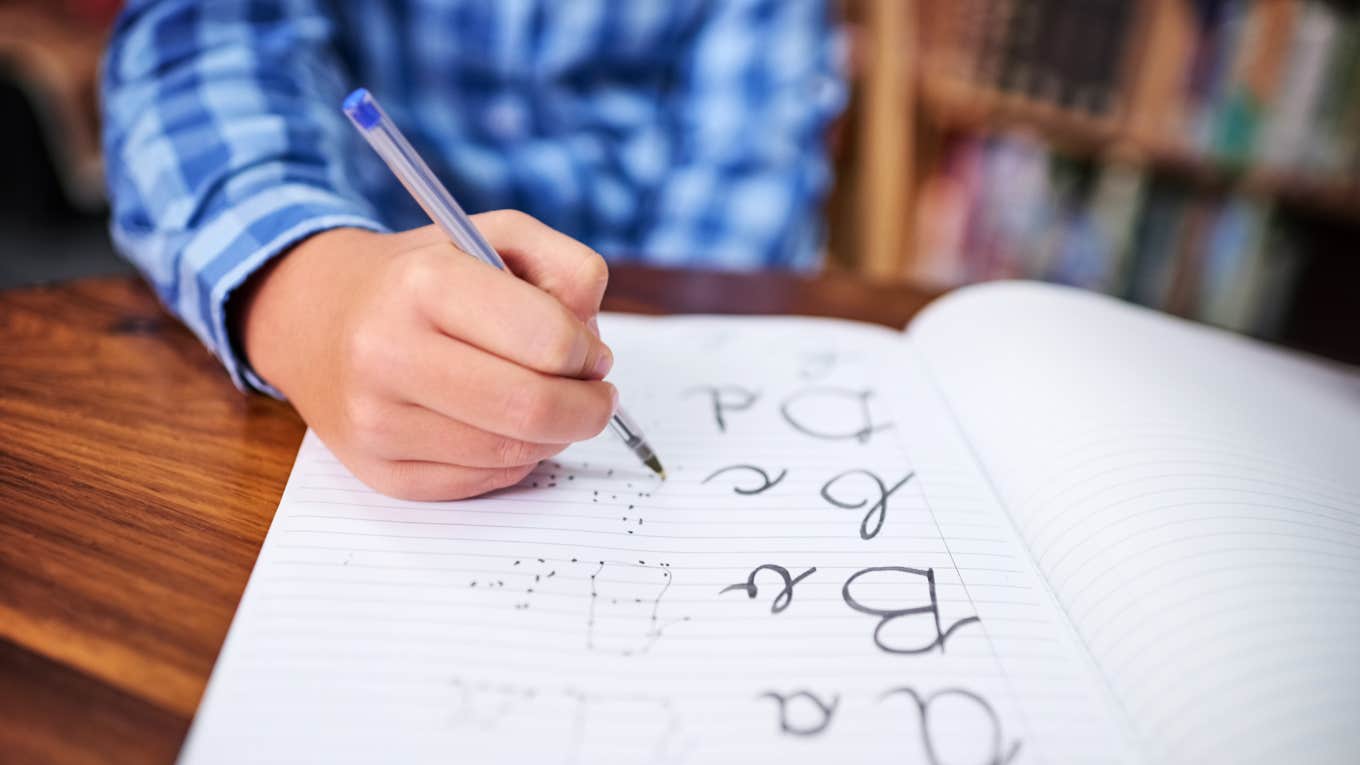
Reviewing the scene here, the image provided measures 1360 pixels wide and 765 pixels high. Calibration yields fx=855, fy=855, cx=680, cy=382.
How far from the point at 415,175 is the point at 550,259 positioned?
0.05 metres

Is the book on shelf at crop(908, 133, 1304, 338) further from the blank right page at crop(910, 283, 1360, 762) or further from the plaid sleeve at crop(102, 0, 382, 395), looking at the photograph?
the plaid sleeve at crop(102, 0, 382, 395)

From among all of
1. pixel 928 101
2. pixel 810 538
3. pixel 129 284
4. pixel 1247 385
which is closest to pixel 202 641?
pixel 810 538

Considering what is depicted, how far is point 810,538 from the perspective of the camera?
305mm

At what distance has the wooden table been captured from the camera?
0.23 meters

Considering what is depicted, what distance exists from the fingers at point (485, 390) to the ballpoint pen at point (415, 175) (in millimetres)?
30

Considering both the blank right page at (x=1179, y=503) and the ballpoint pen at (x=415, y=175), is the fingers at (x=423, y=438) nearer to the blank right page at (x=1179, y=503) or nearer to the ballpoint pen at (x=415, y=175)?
the ballpoint pen at (x=415, y=175)

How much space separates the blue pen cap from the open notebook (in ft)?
0.43

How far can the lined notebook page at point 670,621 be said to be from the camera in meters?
0.23

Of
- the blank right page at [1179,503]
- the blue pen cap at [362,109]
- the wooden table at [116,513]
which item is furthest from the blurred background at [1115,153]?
the blue pen cap at [362,109]

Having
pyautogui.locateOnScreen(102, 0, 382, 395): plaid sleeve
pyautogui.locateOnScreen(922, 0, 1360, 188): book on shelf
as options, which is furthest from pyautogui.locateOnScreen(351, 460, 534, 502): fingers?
pyautogui.locateOnScreen(922, 0, 1360, 188): book on shelf

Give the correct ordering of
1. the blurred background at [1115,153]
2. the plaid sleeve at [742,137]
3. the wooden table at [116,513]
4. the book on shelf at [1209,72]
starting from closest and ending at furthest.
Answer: the wooden table at [116,513] < the plaid sleeve at [742,137] < the blurred background at [1115,153] < the book on shelf at [1209,72]

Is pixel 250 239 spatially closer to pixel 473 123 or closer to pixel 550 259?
pixel 550 259

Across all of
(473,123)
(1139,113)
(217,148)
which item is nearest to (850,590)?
(217,148)

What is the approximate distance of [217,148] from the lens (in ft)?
1.35
